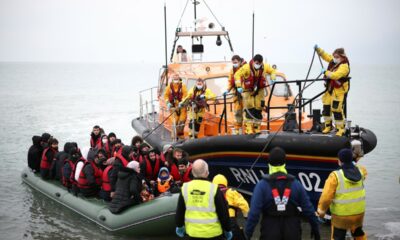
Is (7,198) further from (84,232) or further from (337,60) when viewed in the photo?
(337,60)

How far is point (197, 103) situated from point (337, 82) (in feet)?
7.64

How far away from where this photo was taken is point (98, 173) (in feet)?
25.2

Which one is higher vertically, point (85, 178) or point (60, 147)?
point (85, 178)

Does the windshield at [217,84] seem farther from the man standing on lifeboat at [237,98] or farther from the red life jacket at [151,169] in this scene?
the red life jacket at [151,169]

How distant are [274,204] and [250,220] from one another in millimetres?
238

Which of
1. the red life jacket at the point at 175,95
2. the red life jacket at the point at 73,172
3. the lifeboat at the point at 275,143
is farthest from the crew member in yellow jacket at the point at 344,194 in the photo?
the red life jacket at the point at 175,95

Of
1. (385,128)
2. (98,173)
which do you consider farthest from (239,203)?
(385,128)

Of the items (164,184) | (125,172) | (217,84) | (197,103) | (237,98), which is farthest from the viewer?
(217,84)

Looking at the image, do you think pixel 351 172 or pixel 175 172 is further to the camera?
pixel 175 172

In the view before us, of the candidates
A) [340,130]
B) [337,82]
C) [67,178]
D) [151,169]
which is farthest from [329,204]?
[67,178]

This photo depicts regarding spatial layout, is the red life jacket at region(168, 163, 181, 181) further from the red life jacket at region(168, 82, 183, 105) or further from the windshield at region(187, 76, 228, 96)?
the windshield at region(187, 76, 228, 96)

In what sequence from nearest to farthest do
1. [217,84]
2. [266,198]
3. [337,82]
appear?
[266,198]
[337,82]
[217,84]

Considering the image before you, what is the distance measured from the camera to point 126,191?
671 centimetres

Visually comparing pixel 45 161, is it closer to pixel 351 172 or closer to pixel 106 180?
pixel 106 180
